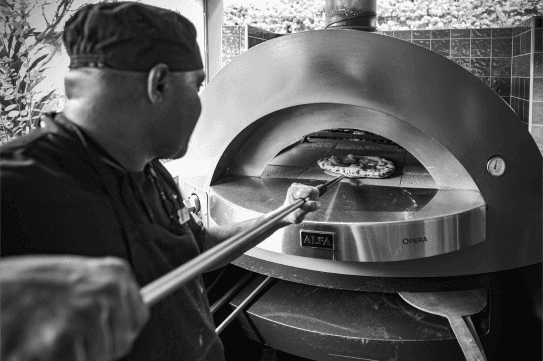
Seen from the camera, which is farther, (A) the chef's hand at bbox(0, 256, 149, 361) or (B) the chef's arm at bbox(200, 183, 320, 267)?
(B) the chef's arm at bbox(200, 183, 320, 267)

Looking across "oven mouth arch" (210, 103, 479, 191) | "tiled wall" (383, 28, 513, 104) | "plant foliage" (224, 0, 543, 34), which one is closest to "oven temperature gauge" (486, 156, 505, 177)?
"oven mouth arch" (210, 103, 479, 191)

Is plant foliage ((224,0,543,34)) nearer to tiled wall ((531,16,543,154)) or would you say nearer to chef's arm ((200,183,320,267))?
tiled wall ((531,16,543,154))

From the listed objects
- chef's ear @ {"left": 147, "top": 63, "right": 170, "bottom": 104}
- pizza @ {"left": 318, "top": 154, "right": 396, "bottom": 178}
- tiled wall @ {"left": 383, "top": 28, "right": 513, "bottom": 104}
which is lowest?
pizza @ {"left": 318, "top": 154, "right": 396, "bottom": 178}

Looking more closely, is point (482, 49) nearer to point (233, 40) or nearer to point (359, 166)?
point (233, 40)

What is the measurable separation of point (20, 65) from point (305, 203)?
3.59 ft

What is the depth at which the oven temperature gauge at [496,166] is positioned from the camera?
1583 mm

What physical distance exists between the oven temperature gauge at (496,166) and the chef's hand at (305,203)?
0.58 metres

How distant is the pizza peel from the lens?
59.1 inches

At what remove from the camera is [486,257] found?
164 cm

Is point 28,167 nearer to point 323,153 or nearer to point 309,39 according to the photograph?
point 309,39

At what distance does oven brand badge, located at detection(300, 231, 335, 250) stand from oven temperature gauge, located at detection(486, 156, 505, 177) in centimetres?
52

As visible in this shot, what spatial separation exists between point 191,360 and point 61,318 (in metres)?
0.69

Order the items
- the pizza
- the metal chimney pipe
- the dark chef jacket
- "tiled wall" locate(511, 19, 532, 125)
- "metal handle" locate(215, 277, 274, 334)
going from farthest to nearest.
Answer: "tiled wall" locate(511, 19, 532, 125) → the metal chimney pipe → the pizza → "metal handle" locate(215, 277, 274, 334) → the dark chef jacket

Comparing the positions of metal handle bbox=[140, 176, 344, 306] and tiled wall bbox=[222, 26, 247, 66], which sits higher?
tiled wall bbox=[222, 26, 247, 66]
